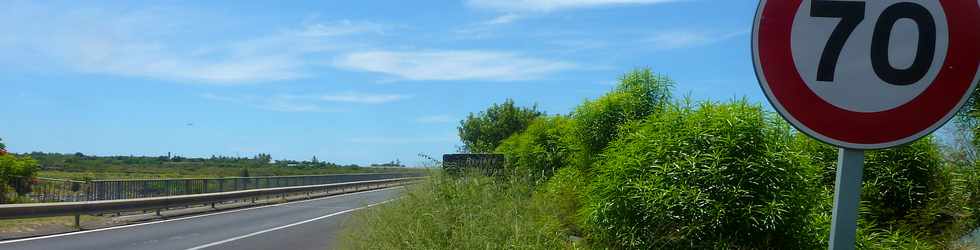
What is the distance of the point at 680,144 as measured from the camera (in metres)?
4.87

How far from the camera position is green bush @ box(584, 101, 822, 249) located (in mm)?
4598

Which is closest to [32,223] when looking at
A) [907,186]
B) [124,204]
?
[124,204]

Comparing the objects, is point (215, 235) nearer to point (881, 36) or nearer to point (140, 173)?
point (881, 36)

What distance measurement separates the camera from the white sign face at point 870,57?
94.2 inches

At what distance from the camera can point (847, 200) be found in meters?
2.39

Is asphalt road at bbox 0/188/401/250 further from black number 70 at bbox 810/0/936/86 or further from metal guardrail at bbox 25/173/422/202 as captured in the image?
black number 70 at bbox 810/0/936/86

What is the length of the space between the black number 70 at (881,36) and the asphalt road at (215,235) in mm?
9383

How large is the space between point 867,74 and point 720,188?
228 cm

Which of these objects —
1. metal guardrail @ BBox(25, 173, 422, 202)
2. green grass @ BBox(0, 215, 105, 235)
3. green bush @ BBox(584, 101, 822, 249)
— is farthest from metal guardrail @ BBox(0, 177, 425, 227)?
green bush @ BBox(584, 101, 822, 249)

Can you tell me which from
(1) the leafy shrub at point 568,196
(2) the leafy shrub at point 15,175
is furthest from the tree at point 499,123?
(1) the leafy shrub at point 568,196

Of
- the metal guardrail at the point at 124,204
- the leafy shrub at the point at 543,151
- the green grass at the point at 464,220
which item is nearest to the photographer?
the green grass at the point at 464,220

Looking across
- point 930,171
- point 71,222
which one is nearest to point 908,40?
point 930,171

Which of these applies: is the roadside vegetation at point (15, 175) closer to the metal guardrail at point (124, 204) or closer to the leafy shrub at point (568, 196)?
the metal guardrail at point (124, 204)

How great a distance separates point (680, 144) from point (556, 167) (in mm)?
6516
